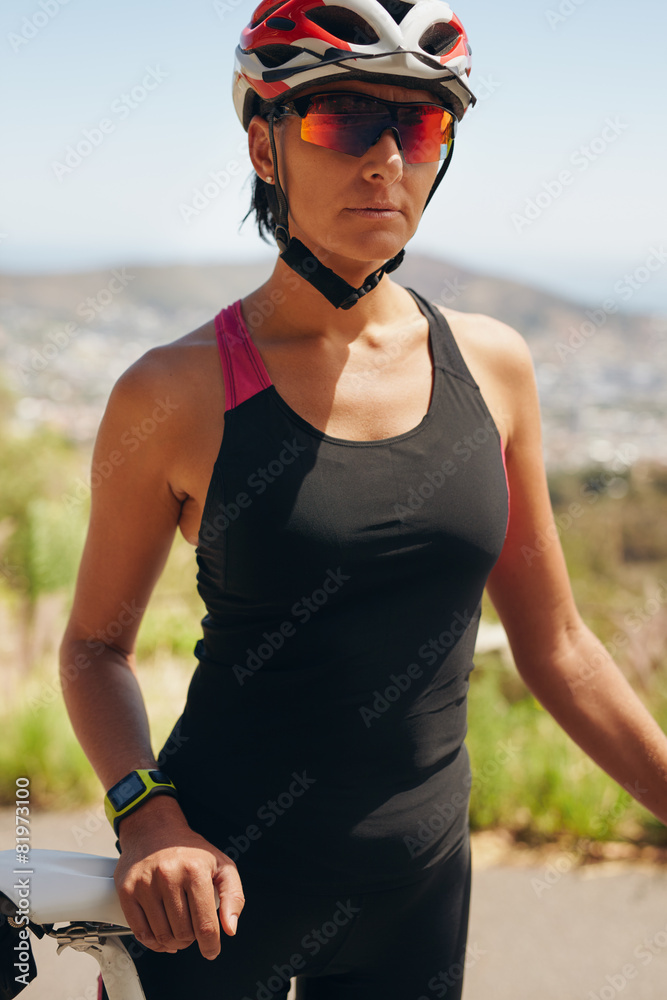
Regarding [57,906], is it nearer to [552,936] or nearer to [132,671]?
[132,671]

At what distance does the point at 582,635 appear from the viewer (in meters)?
1.71

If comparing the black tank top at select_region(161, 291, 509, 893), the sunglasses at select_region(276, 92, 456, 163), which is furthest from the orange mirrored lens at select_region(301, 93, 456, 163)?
the black tank top at select_region(161, 291, 509, 893)

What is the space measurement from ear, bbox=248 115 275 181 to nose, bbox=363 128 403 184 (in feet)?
0.86

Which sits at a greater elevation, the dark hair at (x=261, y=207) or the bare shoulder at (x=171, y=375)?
the dark hair at (x=261, y=207)

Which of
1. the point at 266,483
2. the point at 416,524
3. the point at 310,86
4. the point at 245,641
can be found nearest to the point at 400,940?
the point at 245,641

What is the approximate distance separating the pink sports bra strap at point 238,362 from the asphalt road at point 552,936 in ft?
8.02

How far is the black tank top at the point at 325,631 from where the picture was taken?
1353mm

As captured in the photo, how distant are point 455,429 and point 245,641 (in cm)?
52

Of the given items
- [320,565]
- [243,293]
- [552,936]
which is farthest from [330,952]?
[243,293]

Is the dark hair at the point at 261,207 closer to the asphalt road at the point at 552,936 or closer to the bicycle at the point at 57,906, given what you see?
the bicycle at the point at 57,906

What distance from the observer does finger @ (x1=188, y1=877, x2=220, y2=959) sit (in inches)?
45.5

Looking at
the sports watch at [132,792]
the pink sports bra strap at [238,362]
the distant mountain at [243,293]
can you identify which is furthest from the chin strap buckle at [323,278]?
the distant mountain at [243,293]

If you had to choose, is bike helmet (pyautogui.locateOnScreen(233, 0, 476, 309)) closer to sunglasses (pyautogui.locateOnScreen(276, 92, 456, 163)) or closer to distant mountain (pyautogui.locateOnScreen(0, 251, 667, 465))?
sunglasses (pyautogui.locateOnScreen(276, 92, 456, 163))

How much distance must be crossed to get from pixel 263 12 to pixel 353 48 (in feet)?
Result: 1.00
